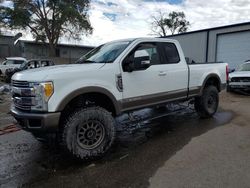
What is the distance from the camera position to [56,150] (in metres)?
4.88

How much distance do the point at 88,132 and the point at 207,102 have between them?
408cm

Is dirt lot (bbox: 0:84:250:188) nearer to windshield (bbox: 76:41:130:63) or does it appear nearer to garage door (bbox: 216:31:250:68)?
windshield (bbox: 76:41:130:63)

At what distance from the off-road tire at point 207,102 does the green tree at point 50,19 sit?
29.3m

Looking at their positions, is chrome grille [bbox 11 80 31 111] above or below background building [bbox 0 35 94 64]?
below

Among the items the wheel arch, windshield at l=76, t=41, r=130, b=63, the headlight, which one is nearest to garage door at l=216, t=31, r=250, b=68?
windshield at l=76, t=41, r=130, b=63

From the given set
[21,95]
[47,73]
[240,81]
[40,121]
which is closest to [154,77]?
[47,73]

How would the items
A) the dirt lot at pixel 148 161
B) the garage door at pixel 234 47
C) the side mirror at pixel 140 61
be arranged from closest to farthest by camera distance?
the dirt lot at pixel 148 161 < the side mirror at pixel 140 61 < the garage door at pixel 234 47

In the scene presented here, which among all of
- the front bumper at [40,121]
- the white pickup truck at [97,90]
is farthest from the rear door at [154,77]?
the front bumper at [40,121]

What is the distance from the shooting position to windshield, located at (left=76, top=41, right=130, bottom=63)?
15.9 ft

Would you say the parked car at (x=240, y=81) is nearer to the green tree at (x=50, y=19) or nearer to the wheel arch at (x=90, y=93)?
the wheel arch at (x=90, y=93)

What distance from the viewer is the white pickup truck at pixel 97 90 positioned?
3805 millimetres

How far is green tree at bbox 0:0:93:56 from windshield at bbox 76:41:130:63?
2961cm

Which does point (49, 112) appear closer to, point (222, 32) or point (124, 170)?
point (124, 170)

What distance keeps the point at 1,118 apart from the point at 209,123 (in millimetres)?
6297
